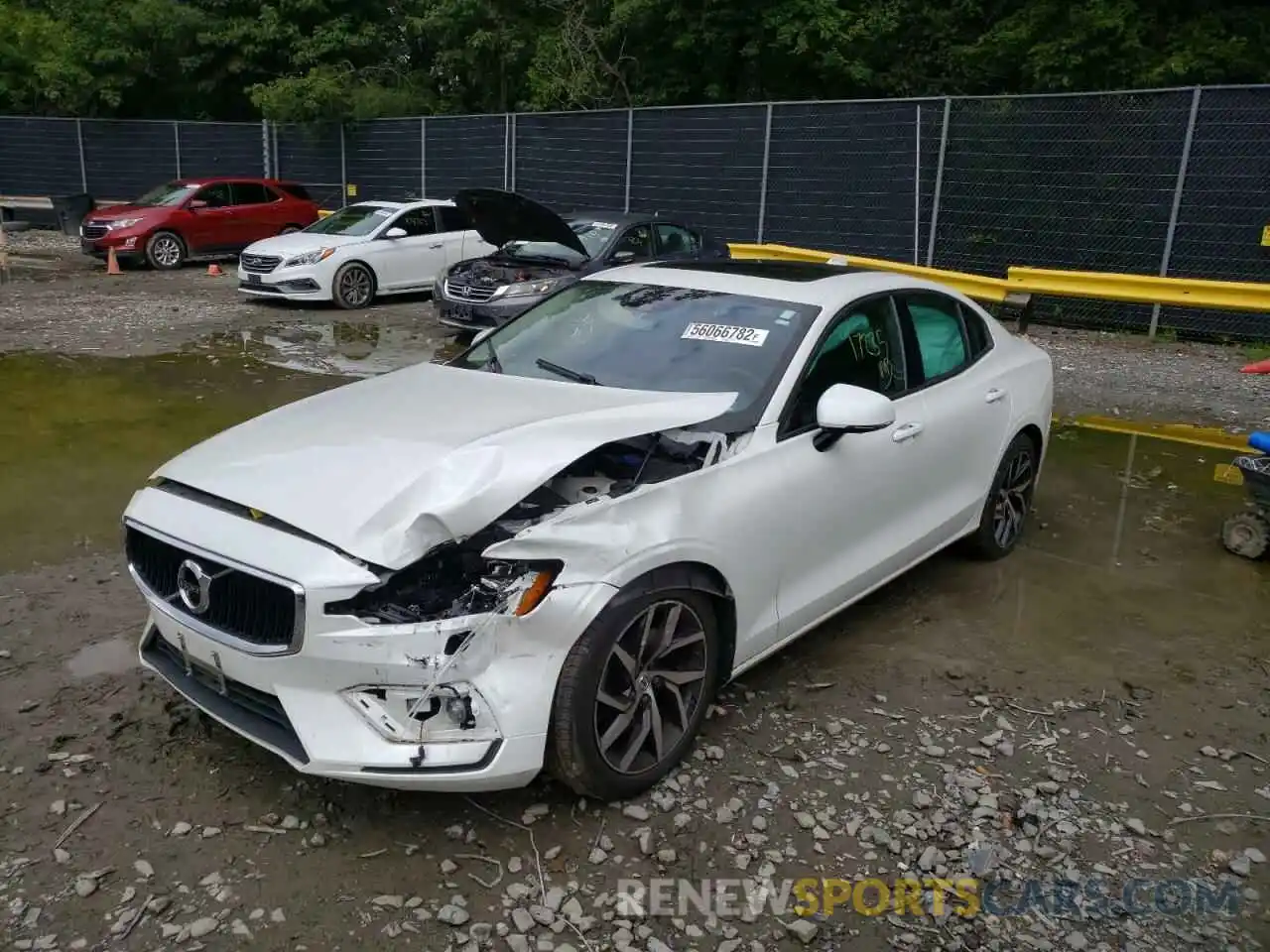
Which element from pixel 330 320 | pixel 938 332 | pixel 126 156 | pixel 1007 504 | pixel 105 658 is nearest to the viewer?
pixel 105 658

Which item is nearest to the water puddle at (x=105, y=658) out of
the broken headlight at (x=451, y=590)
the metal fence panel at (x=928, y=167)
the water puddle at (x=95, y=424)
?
the water puddle at (x=95, y=424)

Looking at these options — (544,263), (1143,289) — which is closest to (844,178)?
(1143,289)

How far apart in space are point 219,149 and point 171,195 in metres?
7.13

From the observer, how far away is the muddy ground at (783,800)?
Result: 9.52 feet

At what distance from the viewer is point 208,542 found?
10.3 feet

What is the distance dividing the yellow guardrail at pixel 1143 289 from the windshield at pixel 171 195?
13740 millimetres

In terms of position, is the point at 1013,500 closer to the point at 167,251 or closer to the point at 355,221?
the point at 355,221

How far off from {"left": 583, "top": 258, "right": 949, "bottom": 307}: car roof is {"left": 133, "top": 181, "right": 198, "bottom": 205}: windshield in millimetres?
15642

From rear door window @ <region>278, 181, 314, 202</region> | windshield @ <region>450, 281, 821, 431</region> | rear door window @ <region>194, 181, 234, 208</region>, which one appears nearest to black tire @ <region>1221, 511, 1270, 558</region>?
windshield @ <region>450, 281, 821, 431</region>

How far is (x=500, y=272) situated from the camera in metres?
11.4

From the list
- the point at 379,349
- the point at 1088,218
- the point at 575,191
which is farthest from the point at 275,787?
the point at 575,191

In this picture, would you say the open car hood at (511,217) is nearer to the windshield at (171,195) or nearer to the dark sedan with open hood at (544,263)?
the dark sedan with open hood at (544,263)

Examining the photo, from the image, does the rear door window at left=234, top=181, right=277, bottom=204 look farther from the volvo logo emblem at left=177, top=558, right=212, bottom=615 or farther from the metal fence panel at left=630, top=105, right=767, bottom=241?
the volvo logo emblem at left=177, top=558, right=212, bottom=615

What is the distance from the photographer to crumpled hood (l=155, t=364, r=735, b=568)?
10.0 ft
